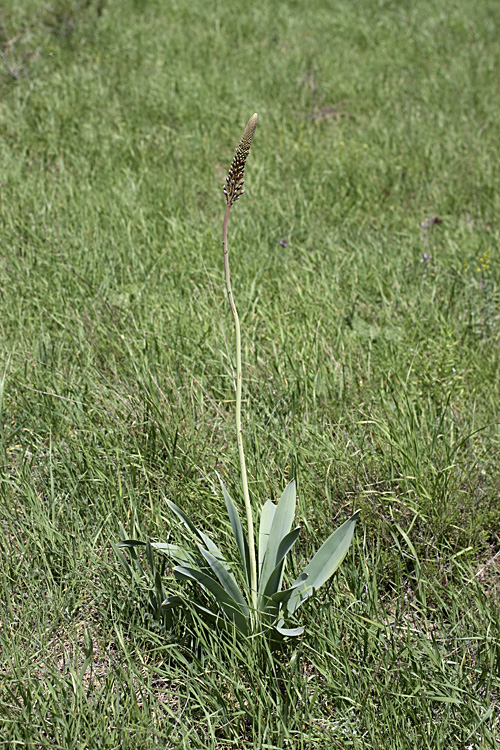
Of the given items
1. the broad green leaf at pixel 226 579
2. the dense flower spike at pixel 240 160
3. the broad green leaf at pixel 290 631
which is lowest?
the broad green leaf at pixel 290 631

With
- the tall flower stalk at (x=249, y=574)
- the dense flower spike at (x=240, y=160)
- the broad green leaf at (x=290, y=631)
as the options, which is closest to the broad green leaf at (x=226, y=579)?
the tall flower stalk at (x=249, y=574)

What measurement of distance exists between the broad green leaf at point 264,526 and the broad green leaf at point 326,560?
0.13 meters

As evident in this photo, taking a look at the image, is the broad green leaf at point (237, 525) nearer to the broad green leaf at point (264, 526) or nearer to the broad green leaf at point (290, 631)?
the broad green leaf at point (264, 526)

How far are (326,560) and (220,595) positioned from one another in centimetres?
29

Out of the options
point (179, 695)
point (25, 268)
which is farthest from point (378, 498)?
point (25, 268)

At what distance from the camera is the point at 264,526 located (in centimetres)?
182

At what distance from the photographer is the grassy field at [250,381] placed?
5.31 feet

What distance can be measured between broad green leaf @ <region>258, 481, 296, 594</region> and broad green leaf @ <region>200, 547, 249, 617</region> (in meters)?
0.07

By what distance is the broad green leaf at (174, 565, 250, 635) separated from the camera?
161cm

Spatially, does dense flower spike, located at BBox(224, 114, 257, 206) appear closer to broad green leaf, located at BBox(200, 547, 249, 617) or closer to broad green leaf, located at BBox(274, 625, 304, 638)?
broad green leaf, located at BBox(200, 547, 249, 617)

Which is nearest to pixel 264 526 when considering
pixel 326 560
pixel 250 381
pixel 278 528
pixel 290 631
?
pixel 278 528

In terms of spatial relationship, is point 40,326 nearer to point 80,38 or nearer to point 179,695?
point 179,695

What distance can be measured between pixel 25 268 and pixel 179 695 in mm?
2359

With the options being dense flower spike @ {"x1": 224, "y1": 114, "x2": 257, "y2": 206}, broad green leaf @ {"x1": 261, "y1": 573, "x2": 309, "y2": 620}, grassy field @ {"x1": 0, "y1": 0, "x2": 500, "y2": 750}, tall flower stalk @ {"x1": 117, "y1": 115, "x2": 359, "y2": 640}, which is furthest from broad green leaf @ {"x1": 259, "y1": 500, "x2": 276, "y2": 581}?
dense flower spike @ {"x1": 224, "y1": 114, "x2": 257, "y2": 206}
